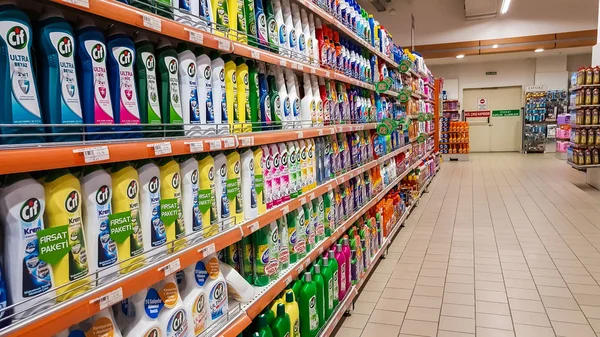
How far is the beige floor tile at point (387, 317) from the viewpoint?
9.98 ft

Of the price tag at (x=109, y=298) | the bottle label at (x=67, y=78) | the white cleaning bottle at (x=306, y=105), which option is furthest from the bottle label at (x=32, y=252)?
the white cleaning bottle at (x=306, y=105)

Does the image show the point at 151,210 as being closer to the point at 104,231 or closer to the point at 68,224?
the point at 104,231

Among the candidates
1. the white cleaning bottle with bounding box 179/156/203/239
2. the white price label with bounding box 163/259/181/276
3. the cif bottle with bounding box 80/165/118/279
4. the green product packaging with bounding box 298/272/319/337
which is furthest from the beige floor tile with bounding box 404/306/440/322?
the cif bottle with bounding box 80/165/118/279

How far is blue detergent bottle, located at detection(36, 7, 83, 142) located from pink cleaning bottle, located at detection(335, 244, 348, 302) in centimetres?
215

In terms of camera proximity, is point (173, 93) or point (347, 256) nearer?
point (173, 93)

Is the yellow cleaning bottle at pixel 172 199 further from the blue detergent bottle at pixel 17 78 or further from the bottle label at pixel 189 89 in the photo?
the blue detergent bottle at pixel 17 78

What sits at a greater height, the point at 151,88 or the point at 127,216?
the point at 151,88

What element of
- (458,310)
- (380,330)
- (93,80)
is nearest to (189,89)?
(93,80)

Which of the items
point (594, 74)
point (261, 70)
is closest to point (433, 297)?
point (261, 70)

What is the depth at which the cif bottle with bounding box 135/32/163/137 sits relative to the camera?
4.57 feet

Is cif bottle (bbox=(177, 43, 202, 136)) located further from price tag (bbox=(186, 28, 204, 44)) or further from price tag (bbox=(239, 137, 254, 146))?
price tag (bbox=(239, 137, 254, 146))

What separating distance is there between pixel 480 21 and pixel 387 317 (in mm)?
12860

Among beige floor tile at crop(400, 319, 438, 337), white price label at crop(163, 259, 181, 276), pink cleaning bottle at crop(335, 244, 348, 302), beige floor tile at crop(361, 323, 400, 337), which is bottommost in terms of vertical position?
beige floor tile at crop(400, 319, 438, 337)

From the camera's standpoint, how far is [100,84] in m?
1.23
